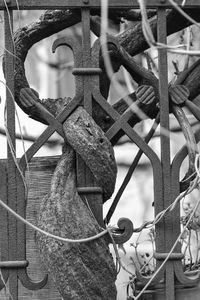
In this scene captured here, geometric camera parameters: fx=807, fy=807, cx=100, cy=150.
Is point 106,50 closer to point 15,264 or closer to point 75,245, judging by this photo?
point 75,245

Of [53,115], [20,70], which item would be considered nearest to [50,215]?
[53,115]

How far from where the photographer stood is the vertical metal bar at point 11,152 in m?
2.81

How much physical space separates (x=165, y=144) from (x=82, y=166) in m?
0.31

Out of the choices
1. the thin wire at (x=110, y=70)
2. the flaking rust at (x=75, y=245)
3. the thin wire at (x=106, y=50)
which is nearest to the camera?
the thin wire at (x=106, y=50)

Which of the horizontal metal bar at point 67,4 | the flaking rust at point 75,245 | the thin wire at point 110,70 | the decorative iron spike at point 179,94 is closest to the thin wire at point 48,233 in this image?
the flaking rust at point 75,245

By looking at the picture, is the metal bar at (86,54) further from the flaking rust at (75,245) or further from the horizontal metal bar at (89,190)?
the horizontal metal bar at (89,190)

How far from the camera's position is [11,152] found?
282 centimetres

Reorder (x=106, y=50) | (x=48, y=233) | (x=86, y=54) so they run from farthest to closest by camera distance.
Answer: (x=86, y=54)
(x=106, y=50)
(x=48, y=233)

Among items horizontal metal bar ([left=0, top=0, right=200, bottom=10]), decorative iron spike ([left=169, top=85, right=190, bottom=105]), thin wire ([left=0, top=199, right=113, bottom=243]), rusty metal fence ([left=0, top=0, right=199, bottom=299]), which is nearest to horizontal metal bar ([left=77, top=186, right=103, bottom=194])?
rusty metal fence ([left=0, top=0, right=199, bottom=299])

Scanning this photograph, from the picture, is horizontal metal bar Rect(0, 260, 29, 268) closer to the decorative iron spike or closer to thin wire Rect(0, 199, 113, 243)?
thin wire Rect(0, 199, 113, 243)

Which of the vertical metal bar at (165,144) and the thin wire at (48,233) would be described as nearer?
the thin wire at (48,233)

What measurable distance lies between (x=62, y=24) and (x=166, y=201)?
797 millimetres

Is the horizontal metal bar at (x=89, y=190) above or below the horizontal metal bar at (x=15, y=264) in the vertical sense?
above

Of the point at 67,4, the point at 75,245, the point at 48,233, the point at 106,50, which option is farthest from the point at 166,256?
the point at 67,4
